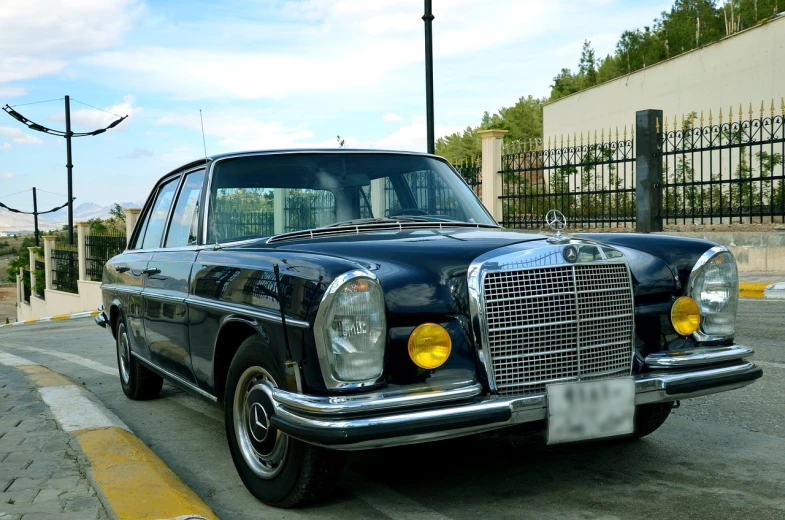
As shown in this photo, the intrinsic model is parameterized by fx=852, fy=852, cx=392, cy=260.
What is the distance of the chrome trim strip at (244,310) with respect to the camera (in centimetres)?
318

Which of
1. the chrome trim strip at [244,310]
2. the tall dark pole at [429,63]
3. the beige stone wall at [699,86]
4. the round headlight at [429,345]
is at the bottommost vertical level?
the round headlight at [429,345]

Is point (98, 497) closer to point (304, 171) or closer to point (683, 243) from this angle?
point (304, 171)

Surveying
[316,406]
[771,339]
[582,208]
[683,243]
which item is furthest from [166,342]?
[582,208]

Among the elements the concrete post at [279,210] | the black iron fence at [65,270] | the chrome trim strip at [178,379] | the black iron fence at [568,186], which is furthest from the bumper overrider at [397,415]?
the black iron fence at [65,270]

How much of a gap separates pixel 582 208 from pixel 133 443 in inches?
501

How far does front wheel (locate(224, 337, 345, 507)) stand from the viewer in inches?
131

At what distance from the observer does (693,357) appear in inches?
141

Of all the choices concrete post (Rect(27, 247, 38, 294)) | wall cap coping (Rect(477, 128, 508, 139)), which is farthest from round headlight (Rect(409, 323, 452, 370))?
concrete post (Rect(27, 247, 38, 294))

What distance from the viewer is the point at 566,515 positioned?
3.35 meters

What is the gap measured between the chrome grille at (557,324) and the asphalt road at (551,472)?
549 mm

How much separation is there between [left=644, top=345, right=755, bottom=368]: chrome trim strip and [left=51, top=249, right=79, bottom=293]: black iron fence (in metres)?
27.1

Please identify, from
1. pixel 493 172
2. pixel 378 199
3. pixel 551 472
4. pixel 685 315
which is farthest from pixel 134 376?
pixel 493 172

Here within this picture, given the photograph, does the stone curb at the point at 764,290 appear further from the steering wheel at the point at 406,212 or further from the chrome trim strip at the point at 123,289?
the chrome trim strip at the point at 123,289

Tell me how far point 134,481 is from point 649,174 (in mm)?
12883
